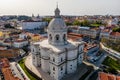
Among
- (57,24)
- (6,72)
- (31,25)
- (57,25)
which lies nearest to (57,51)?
(57,25)

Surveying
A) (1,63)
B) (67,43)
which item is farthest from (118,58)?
(1,63)

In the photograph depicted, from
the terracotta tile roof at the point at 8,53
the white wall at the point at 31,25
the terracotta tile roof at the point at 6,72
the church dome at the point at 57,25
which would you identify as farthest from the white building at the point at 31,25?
the church dome at the point at 57,25

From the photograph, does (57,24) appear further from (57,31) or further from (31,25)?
(31,25)

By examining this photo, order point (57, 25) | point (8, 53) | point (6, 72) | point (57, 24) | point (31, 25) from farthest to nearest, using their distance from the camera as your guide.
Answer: point (31, 25) → point (8, 53) → point (57, 24) → point (57, 25) → point (6, 72)

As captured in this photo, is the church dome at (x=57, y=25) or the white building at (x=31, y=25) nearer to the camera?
the church dome at (x=57, y=25)

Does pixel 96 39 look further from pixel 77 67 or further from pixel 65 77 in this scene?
pixel 65 77

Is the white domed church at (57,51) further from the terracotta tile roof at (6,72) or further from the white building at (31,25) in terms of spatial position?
the white building at (31,25)

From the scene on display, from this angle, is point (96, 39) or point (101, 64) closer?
point (101, 64)

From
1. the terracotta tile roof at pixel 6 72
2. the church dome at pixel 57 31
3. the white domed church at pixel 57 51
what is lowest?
the terracotta tile roof at pixel 6 72

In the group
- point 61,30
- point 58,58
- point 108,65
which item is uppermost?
point 61,30
